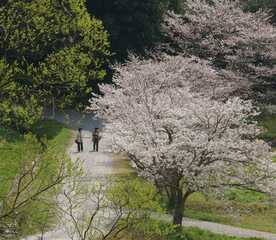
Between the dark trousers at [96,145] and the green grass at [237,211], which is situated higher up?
the dark trousers at [96,145]

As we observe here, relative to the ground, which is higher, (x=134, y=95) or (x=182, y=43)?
(x=182, y=43)

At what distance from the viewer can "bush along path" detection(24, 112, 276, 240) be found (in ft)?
73.4

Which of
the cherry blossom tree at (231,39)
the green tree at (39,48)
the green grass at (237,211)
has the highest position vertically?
the cherry blossom tree at (231,39)

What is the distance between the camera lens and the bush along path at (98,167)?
22.4 meters

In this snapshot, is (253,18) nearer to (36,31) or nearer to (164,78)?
(164,78)

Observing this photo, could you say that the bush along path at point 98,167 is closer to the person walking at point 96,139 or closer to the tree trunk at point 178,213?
the person walking at point 96,139

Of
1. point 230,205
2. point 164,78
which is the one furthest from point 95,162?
point 230,205

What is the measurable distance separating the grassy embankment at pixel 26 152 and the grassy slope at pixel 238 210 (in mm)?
5990

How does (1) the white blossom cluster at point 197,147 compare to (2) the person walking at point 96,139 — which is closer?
(1) the white blossom cluster at point 197,147

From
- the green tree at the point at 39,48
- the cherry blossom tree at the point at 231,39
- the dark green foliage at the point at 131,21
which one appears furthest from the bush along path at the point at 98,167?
the cherry blossom tree at the point at 231,39

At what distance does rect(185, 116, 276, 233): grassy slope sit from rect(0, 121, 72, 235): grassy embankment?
5990 mm

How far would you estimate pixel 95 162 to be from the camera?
33.5 meters

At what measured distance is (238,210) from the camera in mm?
25812

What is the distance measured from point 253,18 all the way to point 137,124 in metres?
24.5
